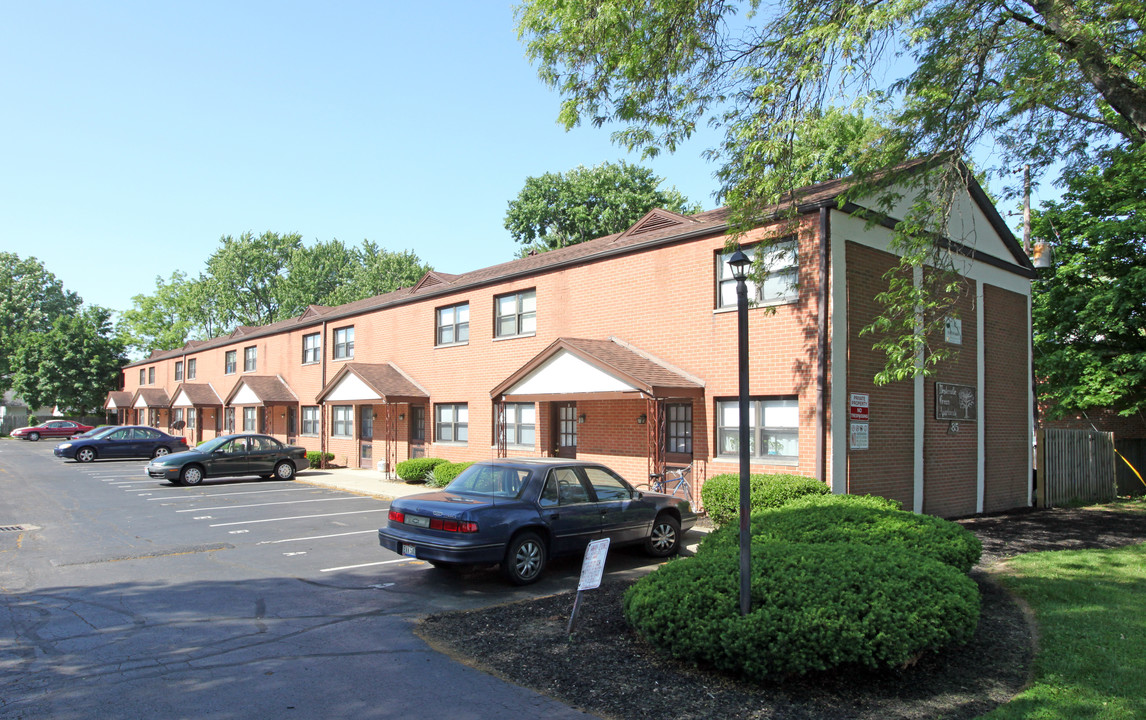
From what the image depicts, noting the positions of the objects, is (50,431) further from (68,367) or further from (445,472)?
(445,472)

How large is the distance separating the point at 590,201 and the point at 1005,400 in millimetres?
28229

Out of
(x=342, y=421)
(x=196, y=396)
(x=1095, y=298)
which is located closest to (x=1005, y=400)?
(x=1095, y=298)

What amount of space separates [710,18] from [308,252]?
58805mm

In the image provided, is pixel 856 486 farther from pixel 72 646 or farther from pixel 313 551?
pixel 72 646

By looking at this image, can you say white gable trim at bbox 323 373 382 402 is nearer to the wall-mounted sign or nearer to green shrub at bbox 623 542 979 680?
the wall-mounted sign

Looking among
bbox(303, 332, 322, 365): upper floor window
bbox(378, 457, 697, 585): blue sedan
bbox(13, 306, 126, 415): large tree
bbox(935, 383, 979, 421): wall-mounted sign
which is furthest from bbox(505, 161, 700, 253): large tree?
bbox(13, 306, 126, 415): large tree

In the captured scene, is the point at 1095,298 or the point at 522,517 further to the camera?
the point at 1095,298

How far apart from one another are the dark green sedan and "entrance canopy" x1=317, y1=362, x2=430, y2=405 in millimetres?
2433

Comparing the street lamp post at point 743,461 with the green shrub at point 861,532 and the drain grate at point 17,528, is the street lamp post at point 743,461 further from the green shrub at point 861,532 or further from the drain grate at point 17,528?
the drain grate at point 17,528

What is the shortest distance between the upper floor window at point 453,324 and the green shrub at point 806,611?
15.7 meters

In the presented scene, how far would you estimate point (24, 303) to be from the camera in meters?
70.5

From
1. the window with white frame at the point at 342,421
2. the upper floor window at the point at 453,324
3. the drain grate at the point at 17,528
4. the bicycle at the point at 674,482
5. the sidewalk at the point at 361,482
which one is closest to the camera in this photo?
the drain grate at the point at 17,528

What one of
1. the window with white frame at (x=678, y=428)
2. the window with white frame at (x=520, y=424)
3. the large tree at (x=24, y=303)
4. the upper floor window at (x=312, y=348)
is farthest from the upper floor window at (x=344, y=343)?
the large tree at (x=24, y=303)

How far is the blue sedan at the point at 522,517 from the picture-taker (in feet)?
27.5
